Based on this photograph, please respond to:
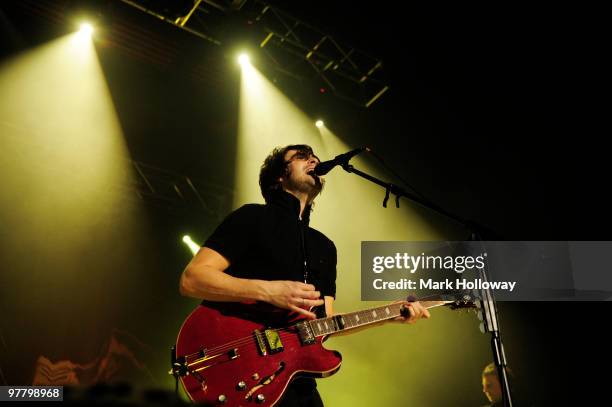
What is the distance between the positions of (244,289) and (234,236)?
39 cm

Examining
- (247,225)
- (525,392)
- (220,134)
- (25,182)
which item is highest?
(220,134)

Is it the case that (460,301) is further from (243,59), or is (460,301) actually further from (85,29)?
(85,29)

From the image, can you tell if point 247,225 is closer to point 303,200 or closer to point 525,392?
point 303,200

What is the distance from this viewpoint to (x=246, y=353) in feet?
8.18

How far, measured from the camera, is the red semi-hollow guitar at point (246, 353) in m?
2.37

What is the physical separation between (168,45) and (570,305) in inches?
249

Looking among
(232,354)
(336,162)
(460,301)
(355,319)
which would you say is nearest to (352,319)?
(355,319)

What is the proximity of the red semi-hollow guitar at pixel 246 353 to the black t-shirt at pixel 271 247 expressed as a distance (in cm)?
25

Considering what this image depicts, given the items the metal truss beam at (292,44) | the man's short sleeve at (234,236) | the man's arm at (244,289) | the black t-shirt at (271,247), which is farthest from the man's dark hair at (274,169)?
the metal truss beam at (292,44)

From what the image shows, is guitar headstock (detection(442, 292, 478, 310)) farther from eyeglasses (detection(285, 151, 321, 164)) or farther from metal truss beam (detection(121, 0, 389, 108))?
metal truss beam (detection(121, 0, 389, 108))

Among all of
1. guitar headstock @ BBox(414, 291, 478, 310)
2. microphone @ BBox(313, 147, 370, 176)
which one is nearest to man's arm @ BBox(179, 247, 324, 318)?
microphone @ BBox(313, 147, 370, 176)

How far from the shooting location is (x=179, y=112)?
8031 millimetres

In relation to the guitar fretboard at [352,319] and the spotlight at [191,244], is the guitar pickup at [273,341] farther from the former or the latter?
the spotlight at [191,244]

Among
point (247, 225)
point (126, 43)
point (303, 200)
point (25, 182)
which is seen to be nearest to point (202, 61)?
point (126, 43)
